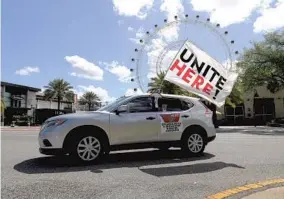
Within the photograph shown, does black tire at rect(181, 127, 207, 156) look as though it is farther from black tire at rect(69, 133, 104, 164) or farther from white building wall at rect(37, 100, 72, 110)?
white building wall at rect(37, 100, 72, 110)

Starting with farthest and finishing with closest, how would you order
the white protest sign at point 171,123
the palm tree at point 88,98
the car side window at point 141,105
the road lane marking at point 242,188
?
the palm tree at point 88,98 < the white protest sign at point 171,123 < the car side window at point 141,105 < the road lane marking at point 242,188

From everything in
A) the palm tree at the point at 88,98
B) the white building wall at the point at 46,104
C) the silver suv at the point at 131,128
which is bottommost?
the silver suv at the point at 131,128

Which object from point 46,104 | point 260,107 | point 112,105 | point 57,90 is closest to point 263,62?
point 260,107

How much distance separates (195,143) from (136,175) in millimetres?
3091

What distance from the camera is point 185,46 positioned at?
1005 cm

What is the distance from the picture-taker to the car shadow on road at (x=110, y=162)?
785 cm

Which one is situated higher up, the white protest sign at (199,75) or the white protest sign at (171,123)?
the white protest sign at (199,75)

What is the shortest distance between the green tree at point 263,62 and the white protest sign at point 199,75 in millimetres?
29939

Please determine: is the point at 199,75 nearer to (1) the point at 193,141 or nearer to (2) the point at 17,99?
(1) the point at 193,141

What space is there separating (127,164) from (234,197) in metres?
3.27

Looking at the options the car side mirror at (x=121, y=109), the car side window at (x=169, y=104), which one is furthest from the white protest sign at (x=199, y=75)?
the car side mirror at (x=121, y=109)

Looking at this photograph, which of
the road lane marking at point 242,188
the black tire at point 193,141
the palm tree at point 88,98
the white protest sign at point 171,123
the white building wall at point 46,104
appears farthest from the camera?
the palm tree at point 88,98

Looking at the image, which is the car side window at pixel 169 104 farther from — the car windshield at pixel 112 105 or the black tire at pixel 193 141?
the car windshield at pixel 112 105

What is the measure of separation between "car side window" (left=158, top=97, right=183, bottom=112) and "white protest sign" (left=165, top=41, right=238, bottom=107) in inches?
17.1
